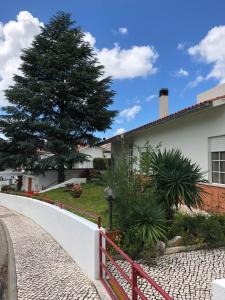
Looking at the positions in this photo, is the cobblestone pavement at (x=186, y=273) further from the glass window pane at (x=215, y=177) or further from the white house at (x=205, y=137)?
the glass window pane at (x=215, y=177)

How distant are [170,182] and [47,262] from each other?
3.44 meters

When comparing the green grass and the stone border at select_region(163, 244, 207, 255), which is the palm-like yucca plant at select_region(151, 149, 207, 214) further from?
the green grass

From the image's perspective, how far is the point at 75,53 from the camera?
25.0m

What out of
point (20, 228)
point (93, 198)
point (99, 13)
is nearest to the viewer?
point (20, 228)

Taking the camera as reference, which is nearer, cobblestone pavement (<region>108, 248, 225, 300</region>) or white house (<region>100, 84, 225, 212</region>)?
cobblestone pavement (<region>108, 248, 225, 300</region>)

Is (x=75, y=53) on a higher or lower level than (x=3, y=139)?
higher

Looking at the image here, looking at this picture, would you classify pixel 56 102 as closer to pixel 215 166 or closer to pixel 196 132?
pixel 196 132

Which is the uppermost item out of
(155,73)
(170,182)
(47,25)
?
(47,25)

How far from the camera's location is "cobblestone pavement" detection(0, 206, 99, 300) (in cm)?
561

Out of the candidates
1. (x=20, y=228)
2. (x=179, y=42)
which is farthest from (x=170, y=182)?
(x=179, y=42)

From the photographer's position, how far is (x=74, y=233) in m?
7.67

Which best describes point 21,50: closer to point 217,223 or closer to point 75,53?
point 75,53

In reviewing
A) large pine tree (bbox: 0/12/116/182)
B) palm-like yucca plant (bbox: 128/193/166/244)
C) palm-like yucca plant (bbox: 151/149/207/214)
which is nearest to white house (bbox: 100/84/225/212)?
palm-like yucca plant (bbox: 151/149/207/214)

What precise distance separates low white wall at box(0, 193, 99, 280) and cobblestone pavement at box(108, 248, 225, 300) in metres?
0.56
